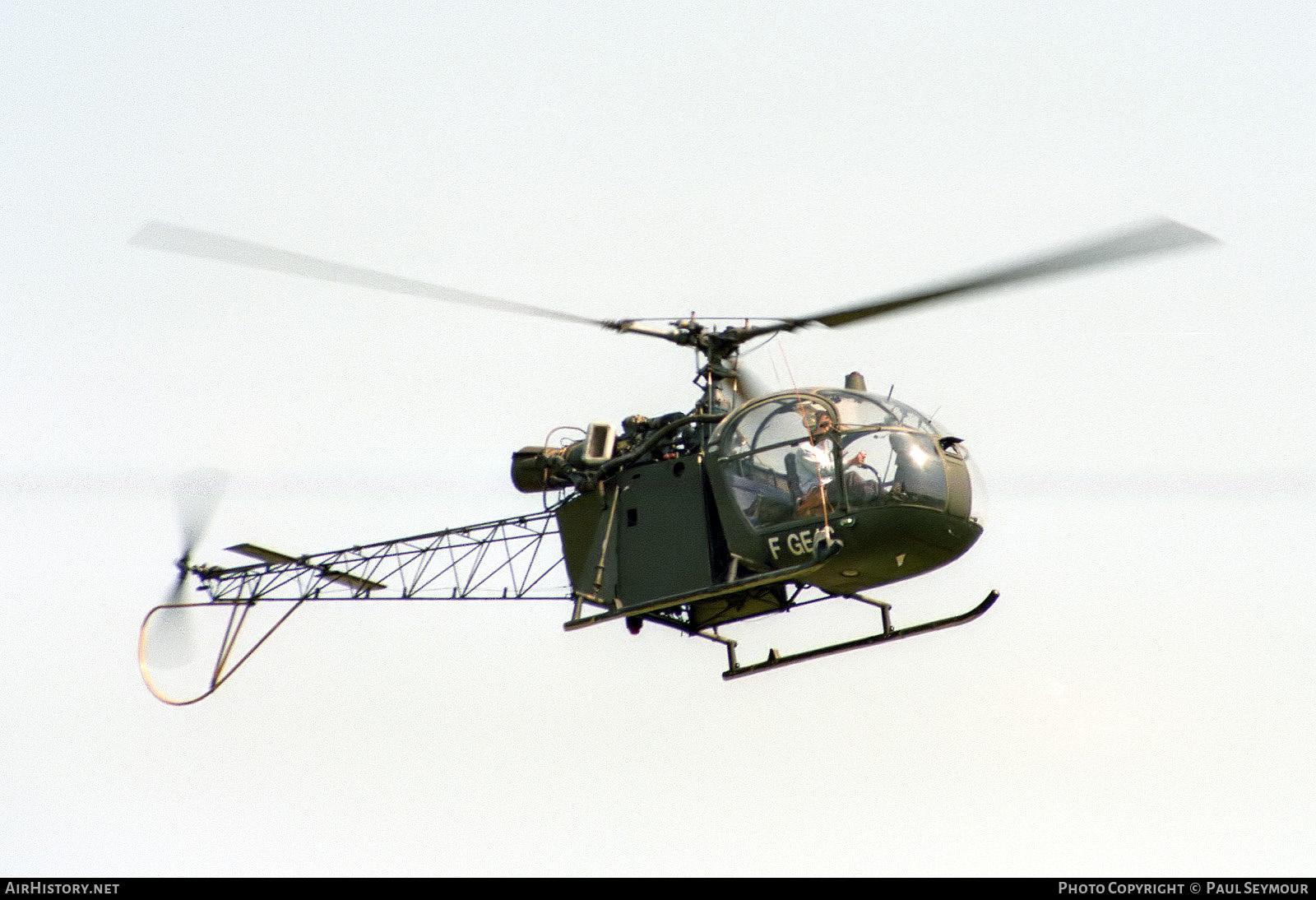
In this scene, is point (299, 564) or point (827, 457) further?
point (299, 564)

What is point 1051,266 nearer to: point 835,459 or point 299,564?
point 835,459

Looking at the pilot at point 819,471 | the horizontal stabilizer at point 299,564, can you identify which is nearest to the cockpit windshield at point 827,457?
the pilot at point 819,471

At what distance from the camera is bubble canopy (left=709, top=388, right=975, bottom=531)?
15859 millimetres

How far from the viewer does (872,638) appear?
16.9 metres

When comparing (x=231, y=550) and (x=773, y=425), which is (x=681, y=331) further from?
(x=231, y=550)

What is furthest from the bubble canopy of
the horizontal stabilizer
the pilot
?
the horizontal stabilizer

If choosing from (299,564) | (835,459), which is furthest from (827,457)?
(299,564)

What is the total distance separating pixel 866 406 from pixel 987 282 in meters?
1.95

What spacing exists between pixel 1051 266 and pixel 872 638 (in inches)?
177

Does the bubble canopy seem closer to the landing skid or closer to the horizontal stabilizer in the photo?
the landing skid

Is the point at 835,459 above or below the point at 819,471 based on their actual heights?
above

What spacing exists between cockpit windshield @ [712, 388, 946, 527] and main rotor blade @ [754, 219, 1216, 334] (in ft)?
3.07

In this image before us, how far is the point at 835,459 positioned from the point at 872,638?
2162mm
